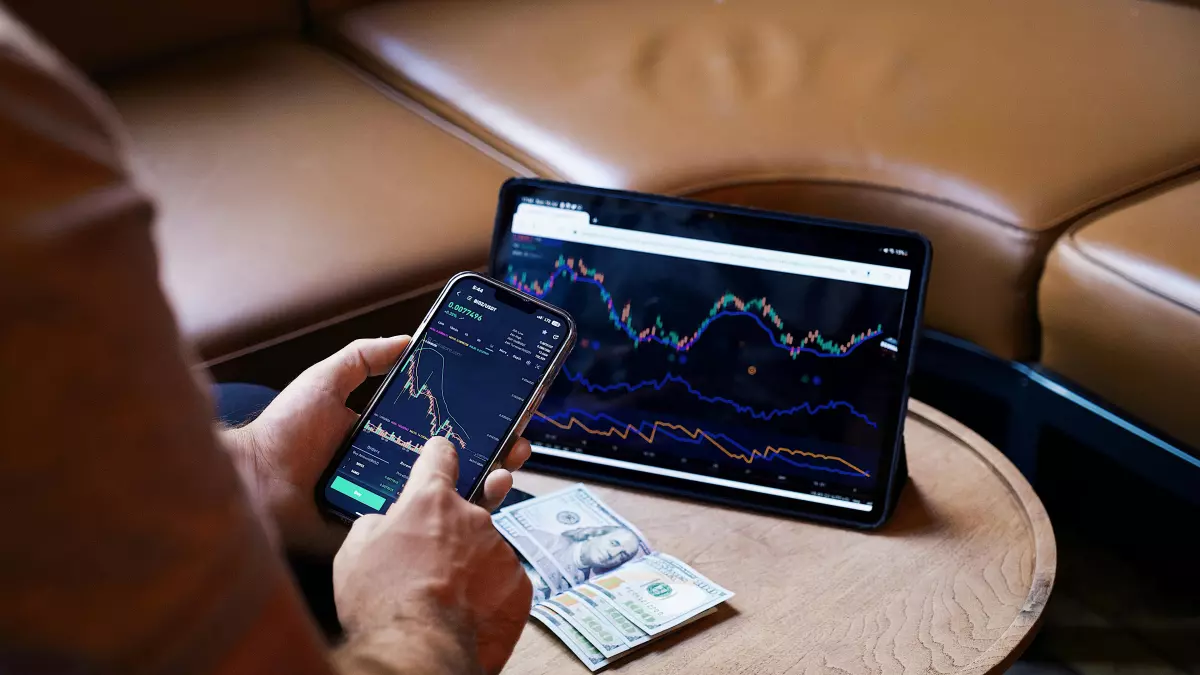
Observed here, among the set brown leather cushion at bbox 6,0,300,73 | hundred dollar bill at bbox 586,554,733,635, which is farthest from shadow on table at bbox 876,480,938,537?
brown leather cushion at bbox 6,0,300,73

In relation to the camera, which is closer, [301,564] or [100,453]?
[100,453]

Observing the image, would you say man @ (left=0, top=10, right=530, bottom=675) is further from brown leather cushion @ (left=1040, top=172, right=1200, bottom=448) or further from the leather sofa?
brown leather cushion @ (left=1040, top=172, right=1200, bottom=448)

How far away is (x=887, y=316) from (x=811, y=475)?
16 cm

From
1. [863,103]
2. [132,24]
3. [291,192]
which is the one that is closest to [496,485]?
[291,192]

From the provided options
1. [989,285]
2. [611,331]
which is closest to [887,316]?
[611,331]

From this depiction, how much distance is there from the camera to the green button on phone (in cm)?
92

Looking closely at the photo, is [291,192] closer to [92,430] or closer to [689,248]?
[689,248]

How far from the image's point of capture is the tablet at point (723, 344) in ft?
3.32

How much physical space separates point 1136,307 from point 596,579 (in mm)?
717

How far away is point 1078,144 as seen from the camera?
4.59ft

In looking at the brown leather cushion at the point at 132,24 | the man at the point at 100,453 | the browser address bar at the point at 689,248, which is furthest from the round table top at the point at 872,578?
the brown leather cushion at the point at 132,24

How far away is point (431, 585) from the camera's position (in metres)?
0.72

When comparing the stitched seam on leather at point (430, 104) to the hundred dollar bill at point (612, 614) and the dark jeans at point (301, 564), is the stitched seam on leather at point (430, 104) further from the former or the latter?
the hundred dollar bill at point (612, 614)

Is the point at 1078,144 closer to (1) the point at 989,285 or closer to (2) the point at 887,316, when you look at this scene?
(1) the point at 989,285
